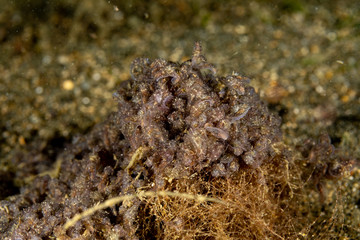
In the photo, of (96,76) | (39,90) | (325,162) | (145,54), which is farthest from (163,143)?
(39,90)

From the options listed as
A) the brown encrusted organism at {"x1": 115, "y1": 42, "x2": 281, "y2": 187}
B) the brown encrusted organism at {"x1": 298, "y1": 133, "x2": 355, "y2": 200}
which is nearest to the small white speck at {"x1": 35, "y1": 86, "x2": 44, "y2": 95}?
the brown encrusted organism at {"x1": 115, "y1": 42, "x2": 281, "y2": 187}

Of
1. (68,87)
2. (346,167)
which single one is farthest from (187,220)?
(68,87)

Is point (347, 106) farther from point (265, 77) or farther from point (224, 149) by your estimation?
point (224, 149)

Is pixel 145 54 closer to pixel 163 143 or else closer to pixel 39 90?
pixel 39 90

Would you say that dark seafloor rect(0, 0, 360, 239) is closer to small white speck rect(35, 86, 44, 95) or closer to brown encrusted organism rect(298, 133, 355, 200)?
small white speck rect(35, 86, 44, 95)

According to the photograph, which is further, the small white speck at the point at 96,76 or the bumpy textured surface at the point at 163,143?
the small white speck at the point at 96,76

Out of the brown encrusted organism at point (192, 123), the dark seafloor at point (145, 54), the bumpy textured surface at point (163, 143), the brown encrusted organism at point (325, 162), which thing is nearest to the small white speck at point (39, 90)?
the dark seafloor at point (145, 54)

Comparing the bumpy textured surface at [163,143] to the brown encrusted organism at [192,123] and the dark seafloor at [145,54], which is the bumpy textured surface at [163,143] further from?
the dark seafloor at [145,54]
